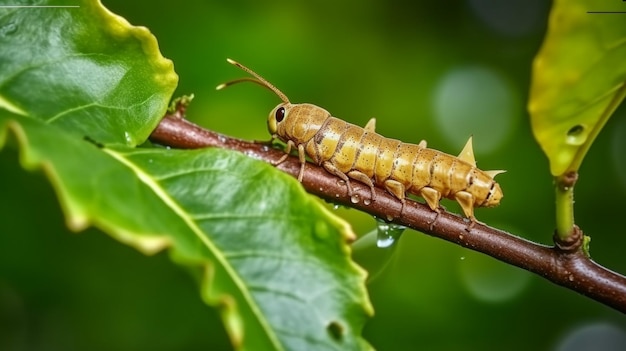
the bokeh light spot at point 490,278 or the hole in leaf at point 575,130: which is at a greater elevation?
the hole in leaf at point 575,130

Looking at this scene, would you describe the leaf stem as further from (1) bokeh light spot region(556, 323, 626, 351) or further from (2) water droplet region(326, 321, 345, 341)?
(1) bokeh light spot region(556, 323, 626, 351)

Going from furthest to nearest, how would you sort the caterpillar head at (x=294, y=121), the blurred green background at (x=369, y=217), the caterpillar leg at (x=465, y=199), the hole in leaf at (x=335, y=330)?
the blurred green background at (x=369, y=217) < the caterpillar head at (x=294, y=121) < the caterpillar leg at (x=465, y=199) < the hole in leaf at (x=335, y=330)

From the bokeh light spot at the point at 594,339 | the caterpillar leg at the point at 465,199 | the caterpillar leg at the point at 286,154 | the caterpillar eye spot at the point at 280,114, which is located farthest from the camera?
the bokeh light spot at the point at 594,339

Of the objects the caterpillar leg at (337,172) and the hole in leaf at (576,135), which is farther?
the caterpillar leg at (337,172)

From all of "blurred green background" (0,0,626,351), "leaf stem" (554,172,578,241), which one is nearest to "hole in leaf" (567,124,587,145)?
"leaf stem" (554,172,578,241)

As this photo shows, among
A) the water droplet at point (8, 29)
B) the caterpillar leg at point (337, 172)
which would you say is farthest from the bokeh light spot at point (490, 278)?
the water droplet at point (8, 29)

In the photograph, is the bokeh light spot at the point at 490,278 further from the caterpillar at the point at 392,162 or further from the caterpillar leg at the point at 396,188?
the caterpillar leg at the point at 396,188

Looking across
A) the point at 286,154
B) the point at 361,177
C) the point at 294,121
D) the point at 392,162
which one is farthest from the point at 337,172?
the point at 294,121

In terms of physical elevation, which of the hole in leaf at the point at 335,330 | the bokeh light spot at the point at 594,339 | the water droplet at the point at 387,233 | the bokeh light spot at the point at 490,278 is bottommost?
the bokeh light spot at the point at 594,339
